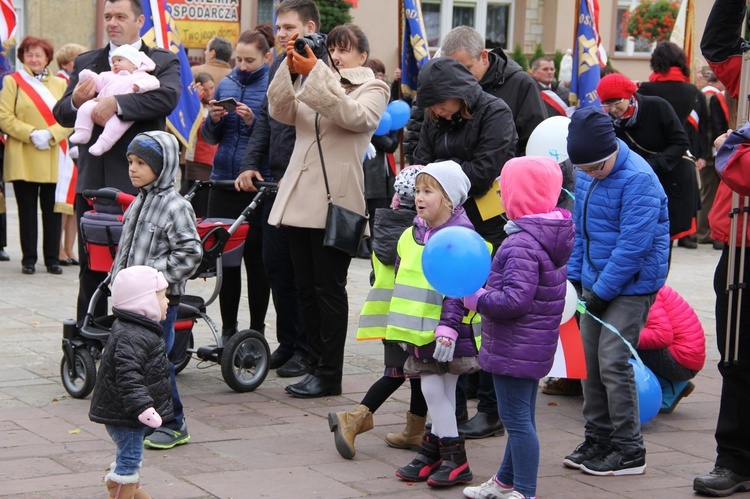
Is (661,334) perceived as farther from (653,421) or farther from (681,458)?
(681,458)

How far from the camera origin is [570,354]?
5469mm

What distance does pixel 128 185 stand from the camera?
7.39 metres

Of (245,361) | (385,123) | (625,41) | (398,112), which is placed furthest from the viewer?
(625,41)

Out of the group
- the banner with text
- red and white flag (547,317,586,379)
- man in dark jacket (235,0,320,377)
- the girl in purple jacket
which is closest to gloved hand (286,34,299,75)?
man in dark jacket (235,0,320,377)

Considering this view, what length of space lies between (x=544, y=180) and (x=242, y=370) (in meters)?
2.78

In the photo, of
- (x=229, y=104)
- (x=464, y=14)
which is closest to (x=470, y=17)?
(x=464, y=14)

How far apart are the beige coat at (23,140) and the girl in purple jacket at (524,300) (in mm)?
7343

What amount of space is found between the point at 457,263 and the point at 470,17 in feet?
82.8

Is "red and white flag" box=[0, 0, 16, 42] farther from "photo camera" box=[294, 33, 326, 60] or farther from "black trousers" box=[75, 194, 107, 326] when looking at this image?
"photo camera" box=[294, 33, 326, 60]

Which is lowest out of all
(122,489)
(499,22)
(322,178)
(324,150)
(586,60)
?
(122,489)

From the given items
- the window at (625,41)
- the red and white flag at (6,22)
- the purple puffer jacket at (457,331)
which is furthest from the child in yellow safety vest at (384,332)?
the window at (625,41)

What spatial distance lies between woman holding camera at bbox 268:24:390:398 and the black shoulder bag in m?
0.10

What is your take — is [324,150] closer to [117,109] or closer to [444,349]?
[117,109]

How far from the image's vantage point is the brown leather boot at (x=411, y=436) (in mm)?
5824
